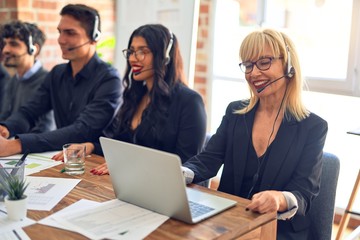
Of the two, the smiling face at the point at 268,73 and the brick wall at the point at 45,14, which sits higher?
the brick wall at the point at 45,14

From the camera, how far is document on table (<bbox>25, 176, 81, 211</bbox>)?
136 cm

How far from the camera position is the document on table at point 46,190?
136 cm

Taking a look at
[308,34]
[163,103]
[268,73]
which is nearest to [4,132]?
[163,103]

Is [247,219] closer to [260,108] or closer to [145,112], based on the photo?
[260,108]

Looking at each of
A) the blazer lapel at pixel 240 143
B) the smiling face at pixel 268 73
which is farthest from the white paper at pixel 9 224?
the smiling face at pixel 268 73

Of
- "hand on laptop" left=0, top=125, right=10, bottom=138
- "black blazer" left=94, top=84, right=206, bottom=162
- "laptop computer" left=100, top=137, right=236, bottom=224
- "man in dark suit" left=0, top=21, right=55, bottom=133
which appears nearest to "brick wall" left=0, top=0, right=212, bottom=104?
"man in dark suit" left=0, top=21, right=55, bottom=133

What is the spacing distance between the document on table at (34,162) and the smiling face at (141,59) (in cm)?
53

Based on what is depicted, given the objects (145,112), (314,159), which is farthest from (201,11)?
(314,159)

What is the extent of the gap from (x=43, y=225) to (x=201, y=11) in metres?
2.33

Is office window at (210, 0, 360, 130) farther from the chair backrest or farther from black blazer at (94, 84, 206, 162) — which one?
the chair backrest

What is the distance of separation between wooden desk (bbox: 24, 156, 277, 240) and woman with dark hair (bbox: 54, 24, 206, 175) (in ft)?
1.99

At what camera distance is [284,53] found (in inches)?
65.6

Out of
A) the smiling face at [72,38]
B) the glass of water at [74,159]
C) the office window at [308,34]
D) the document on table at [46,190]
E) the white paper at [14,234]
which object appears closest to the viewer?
the white paper at [14,234]

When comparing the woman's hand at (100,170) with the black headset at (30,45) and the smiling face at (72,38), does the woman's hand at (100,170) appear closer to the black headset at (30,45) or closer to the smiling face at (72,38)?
the smiling face at (72,38)
